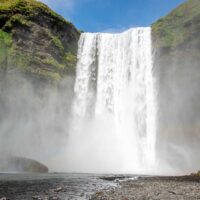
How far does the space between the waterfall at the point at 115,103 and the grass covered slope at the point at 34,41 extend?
3946mm

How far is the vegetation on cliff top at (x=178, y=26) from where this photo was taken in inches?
1838

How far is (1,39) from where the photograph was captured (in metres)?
47.2

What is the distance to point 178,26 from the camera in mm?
49812

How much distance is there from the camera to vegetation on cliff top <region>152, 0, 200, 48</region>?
153ft

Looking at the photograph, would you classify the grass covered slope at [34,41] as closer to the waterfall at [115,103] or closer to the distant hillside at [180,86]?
the waterfall at [115,103]

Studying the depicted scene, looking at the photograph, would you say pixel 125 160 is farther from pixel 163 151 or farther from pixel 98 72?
pixel 98 72

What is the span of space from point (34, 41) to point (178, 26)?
23.4 metres

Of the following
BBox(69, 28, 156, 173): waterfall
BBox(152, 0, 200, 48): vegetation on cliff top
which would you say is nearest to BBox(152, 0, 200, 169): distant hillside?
BBox(152, 0, 200, 48): vegetation on cliff top

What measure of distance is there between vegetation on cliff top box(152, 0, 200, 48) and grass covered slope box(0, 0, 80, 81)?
50.4 feet

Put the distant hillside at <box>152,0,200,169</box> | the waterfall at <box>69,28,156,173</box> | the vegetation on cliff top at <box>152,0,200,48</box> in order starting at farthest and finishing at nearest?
1. the vegetation on cliff top at <box>152,0,200,48</box>
2. the waterfall at <box>69,28,156,173</box>
3. the distant hillside at <box>152,0,200,169</box>

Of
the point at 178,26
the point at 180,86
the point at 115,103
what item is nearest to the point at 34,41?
the point at 115,103

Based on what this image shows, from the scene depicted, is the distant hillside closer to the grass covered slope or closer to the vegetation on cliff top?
the vegetation on cliff top

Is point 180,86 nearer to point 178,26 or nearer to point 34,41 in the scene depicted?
point 178,26

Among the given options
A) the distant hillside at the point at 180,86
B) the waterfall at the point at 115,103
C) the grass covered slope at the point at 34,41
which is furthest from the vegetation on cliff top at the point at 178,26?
the grass covered slope at the point at 34,41
